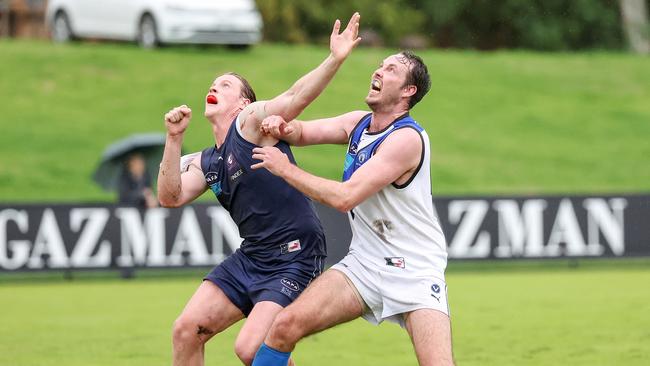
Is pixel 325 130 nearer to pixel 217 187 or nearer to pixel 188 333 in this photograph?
pixel 217 187

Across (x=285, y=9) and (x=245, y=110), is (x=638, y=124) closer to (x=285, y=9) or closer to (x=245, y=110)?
(x=285, y=9)

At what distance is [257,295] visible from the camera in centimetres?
799

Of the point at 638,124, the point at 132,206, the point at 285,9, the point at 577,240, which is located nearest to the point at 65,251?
the point at 132,206

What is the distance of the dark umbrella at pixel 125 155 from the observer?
1833cm

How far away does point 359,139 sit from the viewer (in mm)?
7754

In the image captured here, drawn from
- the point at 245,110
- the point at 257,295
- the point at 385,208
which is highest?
the point at 245,110

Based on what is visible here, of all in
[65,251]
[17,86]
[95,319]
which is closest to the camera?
[95,319]

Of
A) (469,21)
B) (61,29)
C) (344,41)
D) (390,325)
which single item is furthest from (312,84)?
(469,21)

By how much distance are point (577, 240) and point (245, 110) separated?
10988 mm

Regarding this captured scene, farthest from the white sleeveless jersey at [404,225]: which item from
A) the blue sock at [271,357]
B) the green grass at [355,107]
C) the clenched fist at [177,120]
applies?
the green grass at [355,107]

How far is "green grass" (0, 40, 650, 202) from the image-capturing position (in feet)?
83.7

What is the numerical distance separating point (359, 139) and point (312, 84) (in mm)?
466

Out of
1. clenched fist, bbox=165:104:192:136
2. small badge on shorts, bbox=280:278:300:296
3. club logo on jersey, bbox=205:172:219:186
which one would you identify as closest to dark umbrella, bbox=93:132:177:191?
club logo on jersey, bbox=205:172:219:186

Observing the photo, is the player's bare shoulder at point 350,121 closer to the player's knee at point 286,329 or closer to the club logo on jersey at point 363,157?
the club logo on jersey at point 363,157
